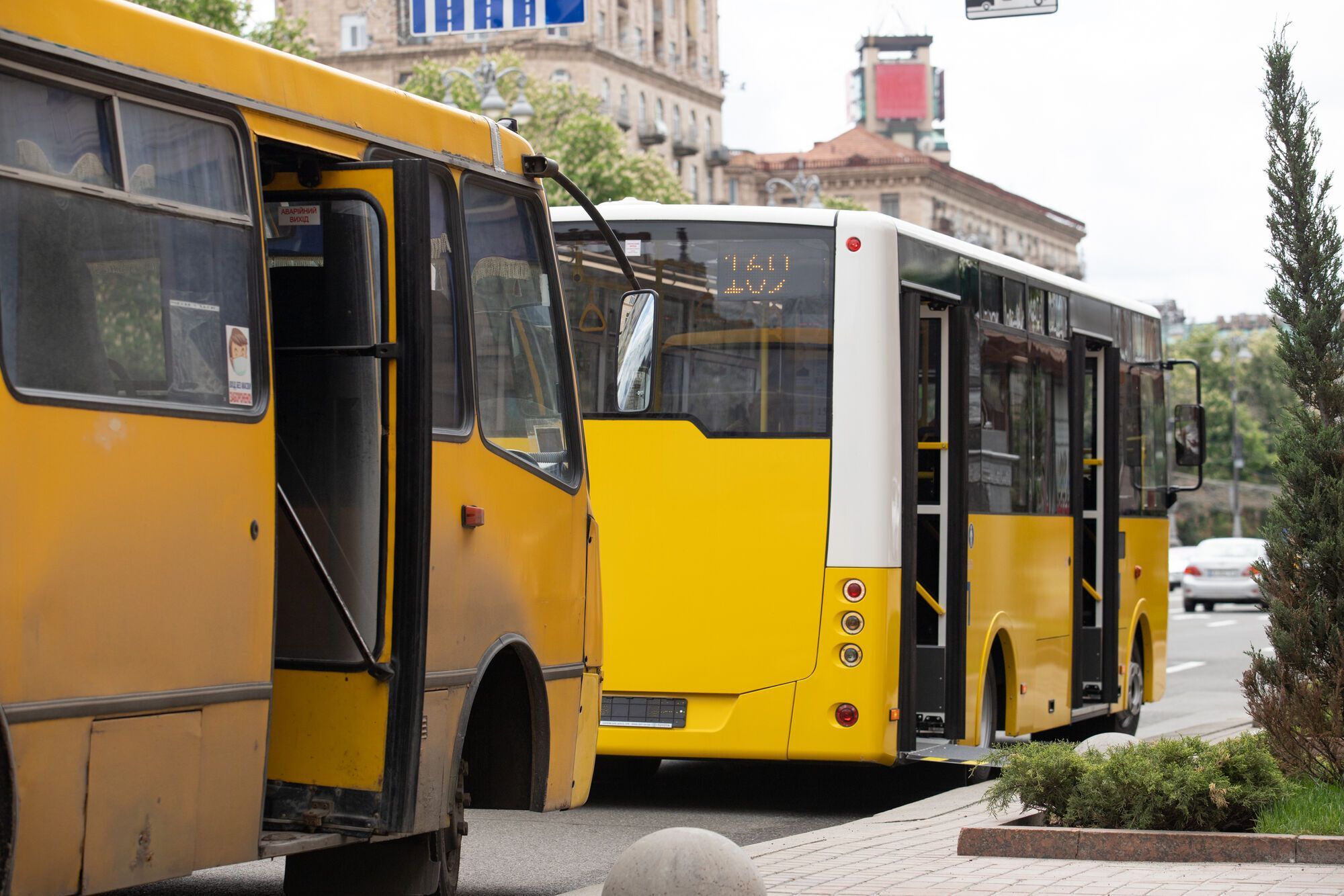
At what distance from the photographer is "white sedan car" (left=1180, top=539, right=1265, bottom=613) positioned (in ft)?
149

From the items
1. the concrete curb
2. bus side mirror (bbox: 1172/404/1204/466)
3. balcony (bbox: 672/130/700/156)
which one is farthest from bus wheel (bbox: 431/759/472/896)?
balcony (bbox: 672/130/700/156)

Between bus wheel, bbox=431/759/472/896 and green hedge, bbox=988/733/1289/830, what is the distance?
2872mm

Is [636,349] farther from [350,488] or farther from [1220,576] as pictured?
[1220,576]

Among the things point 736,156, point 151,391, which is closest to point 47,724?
point 151,391

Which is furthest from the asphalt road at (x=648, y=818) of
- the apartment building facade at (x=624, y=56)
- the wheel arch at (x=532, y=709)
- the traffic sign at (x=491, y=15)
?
the apartment building facade at (x=624, y=56)

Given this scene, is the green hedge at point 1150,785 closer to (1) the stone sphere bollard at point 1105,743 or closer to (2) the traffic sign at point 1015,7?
(1) the stone sphere bollard at point 1105,743

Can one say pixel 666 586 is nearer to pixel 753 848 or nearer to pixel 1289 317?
pixel 753 848

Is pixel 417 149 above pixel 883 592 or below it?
above

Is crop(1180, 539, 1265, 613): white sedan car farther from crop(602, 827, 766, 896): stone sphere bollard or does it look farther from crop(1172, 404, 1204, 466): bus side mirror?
crop(602, 827, 766, 896): stone sphere bollard

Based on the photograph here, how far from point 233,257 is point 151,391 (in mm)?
632

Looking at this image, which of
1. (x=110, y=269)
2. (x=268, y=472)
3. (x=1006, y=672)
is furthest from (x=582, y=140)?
(x=110, y=269)

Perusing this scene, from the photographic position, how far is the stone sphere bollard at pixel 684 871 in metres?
6.64

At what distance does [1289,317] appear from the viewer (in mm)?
10508

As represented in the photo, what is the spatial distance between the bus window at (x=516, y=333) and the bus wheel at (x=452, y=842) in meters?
1.25
